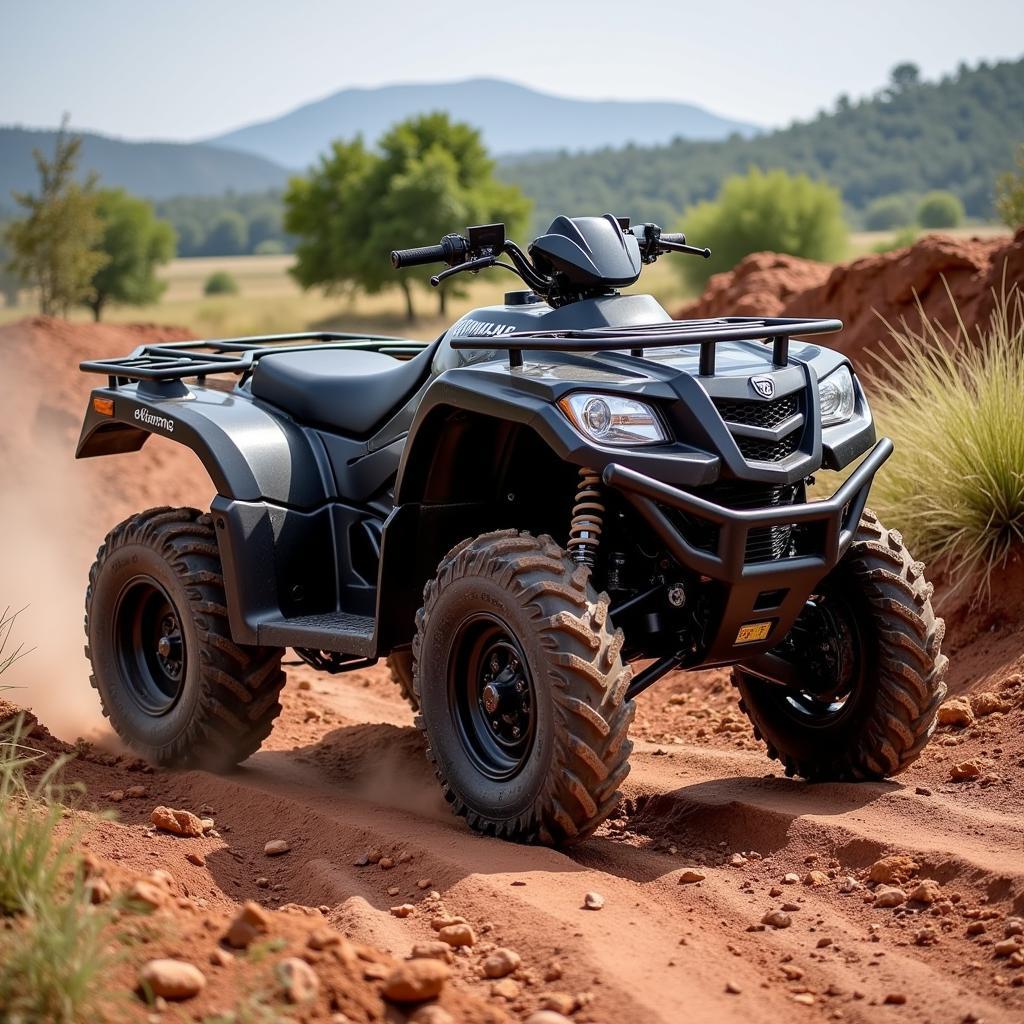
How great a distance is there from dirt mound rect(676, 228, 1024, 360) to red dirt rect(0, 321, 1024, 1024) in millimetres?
3873

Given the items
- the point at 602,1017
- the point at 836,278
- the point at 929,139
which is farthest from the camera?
the point at 929,139

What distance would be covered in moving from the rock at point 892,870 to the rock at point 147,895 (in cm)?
226

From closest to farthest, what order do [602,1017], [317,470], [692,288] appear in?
[602,1017] < [317,470] < [692,288]

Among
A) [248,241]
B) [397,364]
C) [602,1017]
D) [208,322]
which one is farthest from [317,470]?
[248,241]

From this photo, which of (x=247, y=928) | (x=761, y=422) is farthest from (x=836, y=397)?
(x=247, y=928)

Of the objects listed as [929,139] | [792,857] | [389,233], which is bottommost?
[792,857]

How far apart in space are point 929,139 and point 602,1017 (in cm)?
12240

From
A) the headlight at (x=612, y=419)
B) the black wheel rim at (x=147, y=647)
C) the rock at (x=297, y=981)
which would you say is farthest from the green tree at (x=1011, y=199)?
the rock at (x=297, y=981)

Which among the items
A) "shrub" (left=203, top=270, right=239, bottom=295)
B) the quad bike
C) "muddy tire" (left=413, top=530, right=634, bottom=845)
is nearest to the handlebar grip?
the quad bike

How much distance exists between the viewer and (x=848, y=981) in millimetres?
3943

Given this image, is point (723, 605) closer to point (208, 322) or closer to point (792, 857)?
point (792, 857)

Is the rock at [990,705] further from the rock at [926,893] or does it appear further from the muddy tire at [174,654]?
the muddy tire at [174,654]

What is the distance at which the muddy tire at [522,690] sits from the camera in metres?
4.54

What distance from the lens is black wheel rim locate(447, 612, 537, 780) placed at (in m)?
4.91
